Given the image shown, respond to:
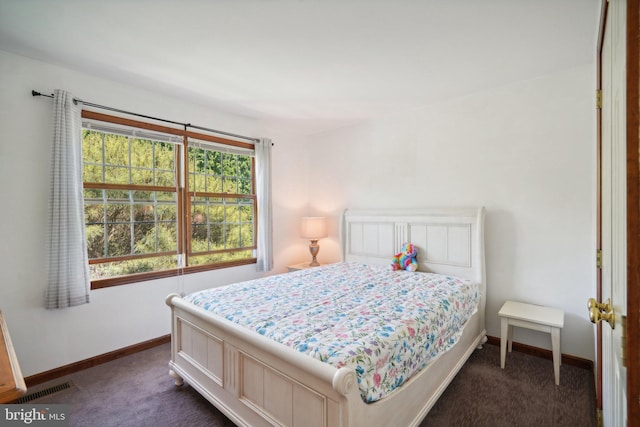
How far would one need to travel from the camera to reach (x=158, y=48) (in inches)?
86.7

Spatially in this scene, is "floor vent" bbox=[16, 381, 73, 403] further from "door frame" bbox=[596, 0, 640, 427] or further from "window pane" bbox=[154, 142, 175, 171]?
"door frame" bbox=[596, 0, 640, 427]

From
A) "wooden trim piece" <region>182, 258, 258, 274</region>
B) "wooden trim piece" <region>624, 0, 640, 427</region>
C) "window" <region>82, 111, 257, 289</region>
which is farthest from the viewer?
"wooden trim piece" <region>182, 258, 258, 274</region>

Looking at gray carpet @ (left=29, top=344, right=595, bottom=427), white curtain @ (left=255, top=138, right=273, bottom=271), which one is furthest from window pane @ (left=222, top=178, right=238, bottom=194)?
gray carpet @ (left=29, top=344, right=595, bottom=427)

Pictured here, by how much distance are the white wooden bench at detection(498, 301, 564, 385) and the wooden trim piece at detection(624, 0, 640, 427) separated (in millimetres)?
2116

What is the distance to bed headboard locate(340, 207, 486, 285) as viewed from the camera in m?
2.97

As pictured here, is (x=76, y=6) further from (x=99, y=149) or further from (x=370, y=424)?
(x=370, y=424)

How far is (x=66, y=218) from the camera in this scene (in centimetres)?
245

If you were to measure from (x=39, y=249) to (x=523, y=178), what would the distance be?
167 inches

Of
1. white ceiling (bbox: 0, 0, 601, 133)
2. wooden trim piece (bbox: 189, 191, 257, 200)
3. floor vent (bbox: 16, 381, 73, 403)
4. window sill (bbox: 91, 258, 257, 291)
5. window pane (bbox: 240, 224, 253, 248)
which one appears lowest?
floor vent (bbox: 16, 381, 73, 403)

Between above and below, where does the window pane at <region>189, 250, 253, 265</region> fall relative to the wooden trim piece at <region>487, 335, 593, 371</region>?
above

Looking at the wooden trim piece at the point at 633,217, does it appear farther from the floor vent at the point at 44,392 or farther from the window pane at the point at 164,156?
the window pane at the point at 164,156

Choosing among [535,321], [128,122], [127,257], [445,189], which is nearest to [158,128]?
[128,122]

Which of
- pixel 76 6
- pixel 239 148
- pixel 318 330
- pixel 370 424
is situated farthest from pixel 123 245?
pixel 370 424

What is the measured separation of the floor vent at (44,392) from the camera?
218 cm
